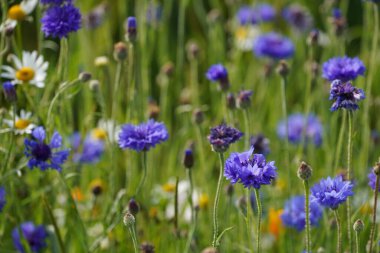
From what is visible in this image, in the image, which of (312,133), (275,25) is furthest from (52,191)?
(275,25)

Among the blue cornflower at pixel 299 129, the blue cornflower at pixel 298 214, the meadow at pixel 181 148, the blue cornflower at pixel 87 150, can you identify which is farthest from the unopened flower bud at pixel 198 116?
the blue cornflower at pixel 299 129

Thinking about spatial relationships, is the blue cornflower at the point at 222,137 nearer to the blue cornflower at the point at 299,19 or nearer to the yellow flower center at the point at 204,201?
the yellow flower center at the point at 204,201

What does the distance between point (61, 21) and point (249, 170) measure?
29.9 inches

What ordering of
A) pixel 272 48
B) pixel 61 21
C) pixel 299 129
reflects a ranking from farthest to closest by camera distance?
pixel 272 48 < pixel 299 129 < pixel 61 21

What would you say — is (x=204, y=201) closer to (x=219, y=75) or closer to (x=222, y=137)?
(x=219, y=75)

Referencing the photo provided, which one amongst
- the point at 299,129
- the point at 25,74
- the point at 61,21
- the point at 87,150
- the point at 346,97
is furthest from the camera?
the point at 299,129

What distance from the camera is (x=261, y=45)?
2.91 metres

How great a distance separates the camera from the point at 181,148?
8.96 ft

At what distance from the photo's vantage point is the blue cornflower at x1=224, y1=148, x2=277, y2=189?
52.5 inches

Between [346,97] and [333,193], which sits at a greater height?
[346,97]

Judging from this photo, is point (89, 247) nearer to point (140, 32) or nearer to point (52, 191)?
point (52, 191)

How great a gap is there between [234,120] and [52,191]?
24.6 inches

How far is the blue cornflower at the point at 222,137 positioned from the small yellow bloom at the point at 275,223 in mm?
727

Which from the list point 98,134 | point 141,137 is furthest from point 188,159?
point 98,134
